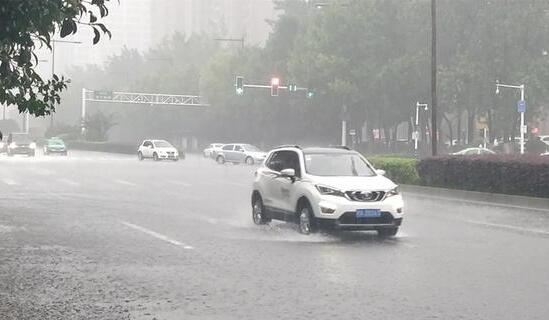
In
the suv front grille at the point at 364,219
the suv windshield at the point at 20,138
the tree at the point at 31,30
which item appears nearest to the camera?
the tree at the point at 31,30

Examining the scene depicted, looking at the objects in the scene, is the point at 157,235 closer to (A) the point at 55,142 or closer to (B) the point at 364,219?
(B) the point at 364,219

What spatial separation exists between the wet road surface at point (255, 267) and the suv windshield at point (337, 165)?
3.87ft

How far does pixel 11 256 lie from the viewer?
1085cm

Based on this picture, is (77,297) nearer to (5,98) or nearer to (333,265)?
(5,98)

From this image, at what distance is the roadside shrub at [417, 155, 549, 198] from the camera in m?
20.9

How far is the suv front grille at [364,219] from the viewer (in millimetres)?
12648

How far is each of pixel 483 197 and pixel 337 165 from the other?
9963 mm

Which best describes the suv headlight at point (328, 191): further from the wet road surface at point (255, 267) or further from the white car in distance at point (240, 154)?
the white car in distance at point (240, 154)

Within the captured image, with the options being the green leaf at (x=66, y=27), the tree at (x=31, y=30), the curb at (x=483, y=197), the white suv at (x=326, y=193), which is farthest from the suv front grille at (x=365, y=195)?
the curb at (x=483, y=197)

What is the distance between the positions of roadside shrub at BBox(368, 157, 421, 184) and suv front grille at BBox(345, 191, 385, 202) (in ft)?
47.1

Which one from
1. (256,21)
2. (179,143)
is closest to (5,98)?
(179,143)

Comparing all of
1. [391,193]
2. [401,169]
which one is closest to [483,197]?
[401,169]

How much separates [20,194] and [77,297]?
15540 millimetres

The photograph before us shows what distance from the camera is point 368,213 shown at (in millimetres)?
12727
